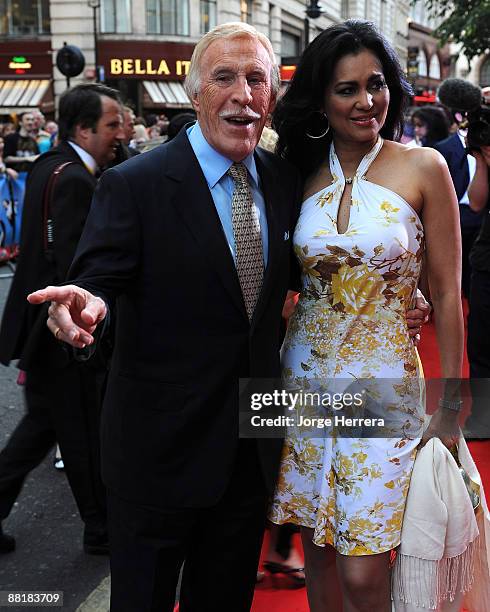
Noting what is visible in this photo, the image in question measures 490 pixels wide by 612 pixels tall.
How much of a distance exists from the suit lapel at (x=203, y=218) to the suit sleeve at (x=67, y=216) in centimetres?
119

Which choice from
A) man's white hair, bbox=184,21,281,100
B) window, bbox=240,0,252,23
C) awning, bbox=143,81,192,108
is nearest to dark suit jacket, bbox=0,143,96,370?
man's white hair, bbox=184,21,281,100

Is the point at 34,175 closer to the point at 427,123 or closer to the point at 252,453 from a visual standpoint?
the point at 252,453

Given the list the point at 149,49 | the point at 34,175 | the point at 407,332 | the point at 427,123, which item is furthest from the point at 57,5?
the point at 407,332

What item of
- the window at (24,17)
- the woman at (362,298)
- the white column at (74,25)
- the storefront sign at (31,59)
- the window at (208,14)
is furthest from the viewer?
the window at (208,14)

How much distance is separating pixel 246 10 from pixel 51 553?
2796 centimetres

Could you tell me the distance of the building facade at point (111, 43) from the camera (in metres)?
25.0

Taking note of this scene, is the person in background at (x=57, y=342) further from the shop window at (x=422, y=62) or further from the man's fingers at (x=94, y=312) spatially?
the shop window at (x=422, y=62)

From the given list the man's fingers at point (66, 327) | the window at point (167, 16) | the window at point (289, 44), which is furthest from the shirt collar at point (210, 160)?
the window at point (289, 44)

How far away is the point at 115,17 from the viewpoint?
25344mm

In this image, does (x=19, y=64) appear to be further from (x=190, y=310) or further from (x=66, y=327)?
(x=66, y=327)

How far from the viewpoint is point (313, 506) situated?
228 centimetres

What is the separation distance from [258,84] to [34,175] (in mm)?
1527

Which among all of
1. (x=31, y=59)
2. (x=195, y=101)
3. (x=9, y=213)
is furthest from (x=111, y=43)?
(x=195, y=101)

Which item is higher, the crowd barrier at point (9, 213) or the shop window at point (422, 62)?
the shop window at point (422, 62)
